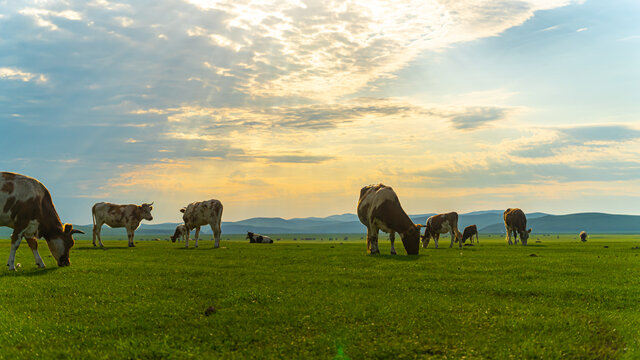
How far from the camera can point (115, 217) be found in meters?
38.1

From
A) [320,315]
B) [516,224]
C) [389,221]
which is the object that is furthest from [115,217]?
[516,224]

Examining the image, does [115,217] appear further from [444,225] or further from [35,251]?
[444,225]

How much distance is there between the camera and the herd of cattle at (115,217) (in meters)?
17.3

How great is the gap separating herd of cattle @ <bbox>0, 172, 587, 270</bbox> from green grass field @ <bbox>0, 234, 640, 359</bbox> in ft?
11.1

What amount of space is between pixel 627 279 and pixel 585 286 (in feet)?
9.39

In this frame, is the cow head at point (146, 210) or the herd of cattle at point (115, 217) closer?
the herd of cattle at point (115, 217)

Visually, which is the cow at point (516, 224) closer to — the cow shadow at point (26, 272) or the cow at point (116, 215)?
the cow at point (116, 215)

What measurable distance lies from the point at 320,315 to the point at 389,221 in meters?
15.6

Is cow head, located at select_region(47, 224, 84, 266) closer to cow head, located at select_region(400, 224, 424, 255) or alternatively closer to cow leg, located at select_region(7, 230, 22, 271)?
cow leg, located at select_region(7, 230, 22, 271)

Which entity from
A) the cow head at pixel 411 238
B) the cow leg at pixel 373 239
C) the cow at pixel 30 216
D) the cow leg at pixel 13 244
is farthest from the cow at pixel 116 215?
the cow head at pixel 411 238

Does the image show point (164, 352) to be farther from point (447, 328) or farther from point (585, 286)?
point (585, 286)

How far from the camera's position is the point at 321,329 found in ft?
27.8

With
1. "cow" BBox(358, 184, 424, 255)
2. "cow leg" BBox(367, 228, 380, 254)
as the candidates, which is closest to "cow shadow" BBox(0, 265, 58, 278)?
"cow" BBox(358, 184, 424, 255)

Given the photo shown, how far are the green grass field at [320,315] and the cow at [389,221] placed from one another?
8.70 meters
